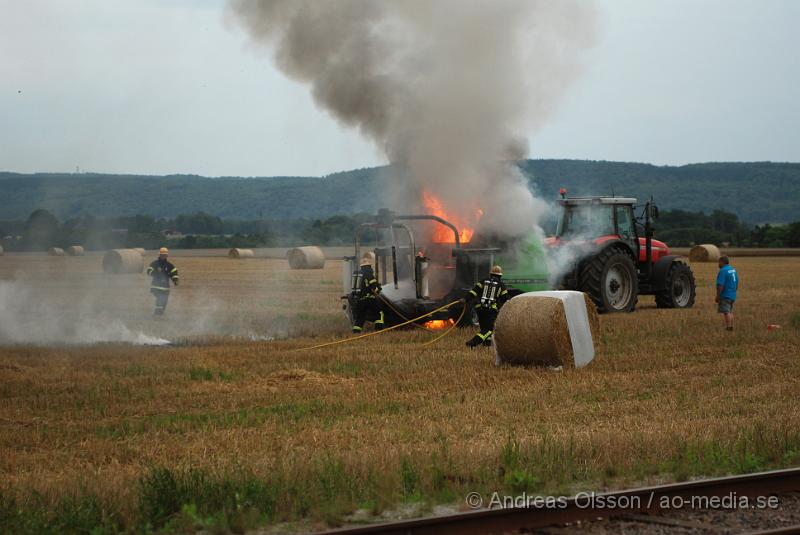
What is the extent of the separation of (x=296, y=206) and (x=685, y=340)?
87.5 metres

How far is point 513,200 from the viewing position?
19734mm

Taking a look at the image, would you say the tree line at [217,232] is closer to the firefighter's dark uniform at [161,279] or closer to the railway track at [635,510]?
the firefighter's dark uniform at [161,279]

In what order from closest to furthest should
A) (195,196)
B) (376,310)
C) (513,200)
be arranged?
1. (376,310)
2. (513,200)
3. (195,196)

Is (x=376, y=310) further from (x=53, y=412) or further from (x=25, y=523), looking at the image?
(x=25, y=523)

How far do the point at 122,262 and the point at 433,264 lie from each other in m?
20.6

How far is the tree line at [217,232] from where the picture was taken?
2063 centimetres

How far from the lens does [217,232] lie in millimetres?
59031

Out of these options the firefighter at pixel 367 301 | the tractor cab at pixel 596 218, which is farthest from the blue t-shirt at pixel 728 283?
the firefighter at pixel 367 301

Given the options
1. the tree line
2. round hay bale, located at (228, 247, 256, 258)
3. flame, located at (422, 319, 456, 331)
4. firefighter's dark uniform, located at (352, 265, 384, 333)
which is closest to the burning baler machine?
flame, located at (422, 319, 456, 331)

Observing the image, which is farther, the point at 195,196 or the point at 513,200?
the point at 195,196

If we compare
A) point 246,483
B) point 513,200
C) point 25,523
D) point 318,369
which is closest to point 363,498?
point 246,483

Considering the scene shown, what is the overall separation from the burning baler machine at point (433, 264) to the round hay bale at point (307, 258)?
25156 millimetres

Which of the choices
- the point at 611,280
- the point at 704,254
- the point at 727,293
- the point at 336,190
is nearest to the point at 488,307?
the point at 727,293

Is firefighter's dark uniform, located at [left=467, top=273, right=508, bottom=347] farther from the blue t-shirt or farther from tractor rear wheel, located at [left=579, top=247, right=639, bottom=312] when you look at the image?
tractor rear wheel, located at [left=579, top=247, right=639, bottom=312]
